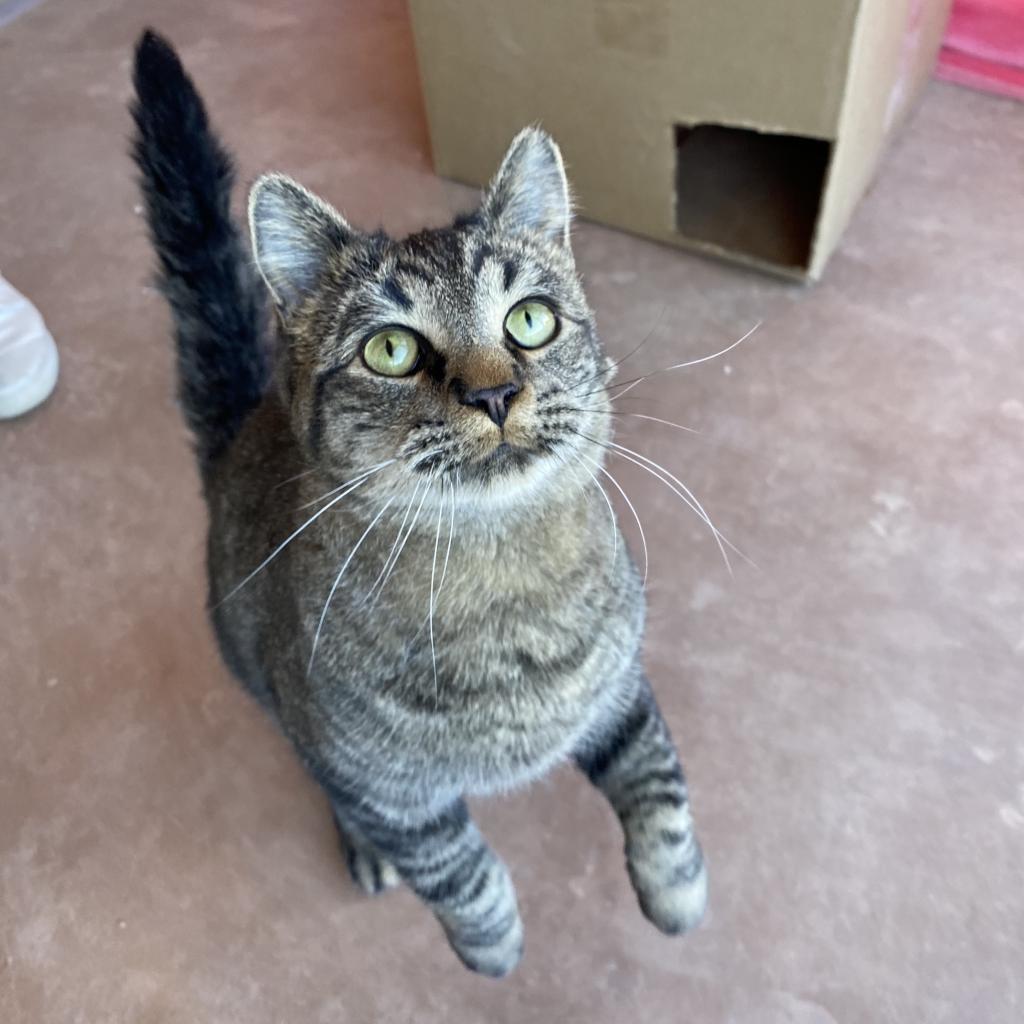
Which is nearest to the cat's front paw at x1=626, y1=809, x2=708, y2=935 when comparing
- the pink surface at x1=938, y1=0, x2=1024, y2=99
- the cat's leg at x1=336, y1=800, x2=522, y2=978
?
the cat's leg at x1=336, y1=800, x2=522, y2=978

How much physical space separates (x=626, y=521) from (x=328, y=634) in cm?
64

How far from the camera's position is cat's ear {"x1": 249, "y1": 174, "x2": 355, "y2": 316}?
0.79 metres

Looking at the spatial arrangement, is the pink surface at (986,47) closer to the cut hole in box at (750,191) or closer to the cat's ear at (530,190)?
the cut hole in box at (750,191)

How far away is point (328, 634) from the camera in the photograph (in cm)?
85

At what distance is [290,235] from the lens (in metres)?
0.81

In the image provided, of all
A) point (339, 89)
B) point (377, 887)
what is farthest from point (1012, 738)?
point (339, 89)

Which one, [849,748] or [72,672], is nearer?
[849,748]

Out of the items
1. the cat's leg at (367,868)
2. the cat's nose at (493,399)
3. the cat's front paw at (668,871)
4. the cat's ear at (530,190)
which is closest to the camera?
the cat's nose at (493,399)

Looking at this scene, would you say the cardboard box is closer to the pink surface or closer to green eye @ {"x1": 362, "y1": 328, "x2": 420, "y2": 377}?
the pink surface

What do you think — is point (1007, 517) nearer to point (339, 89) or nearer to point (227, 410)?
point (227, 410)

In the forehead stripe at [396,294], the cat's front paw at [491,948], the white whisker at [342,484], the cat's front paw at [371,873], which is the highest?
the forehead stripe at [396,294]

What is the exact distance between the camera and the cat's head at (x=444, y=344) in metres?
0.72

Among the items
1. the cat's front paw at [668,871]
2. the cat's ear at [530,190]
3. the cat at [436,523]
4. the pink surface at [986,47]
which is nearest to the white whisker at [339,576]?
the cat at [436,523]

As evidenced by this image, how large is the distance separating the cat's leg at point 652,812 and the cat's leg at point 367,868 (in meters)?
0.27
